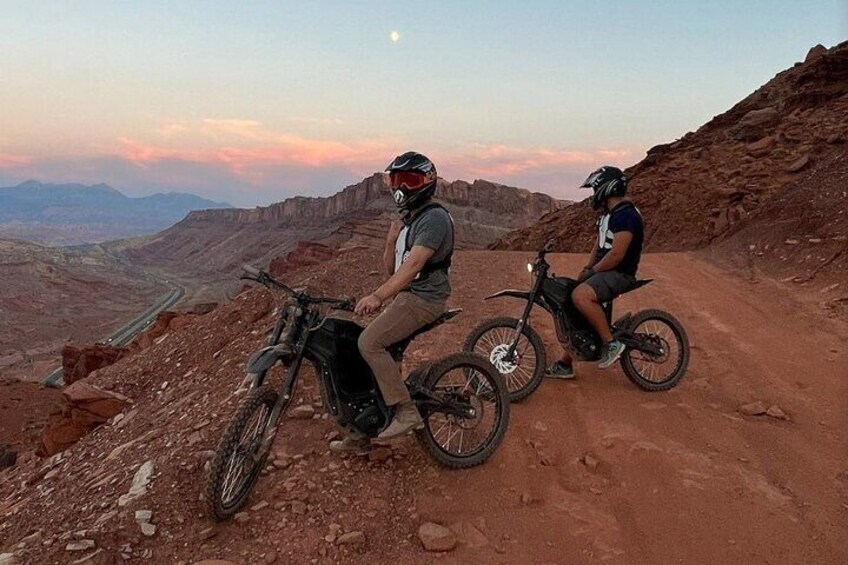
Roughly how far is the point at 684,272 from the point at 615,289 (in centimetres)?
965

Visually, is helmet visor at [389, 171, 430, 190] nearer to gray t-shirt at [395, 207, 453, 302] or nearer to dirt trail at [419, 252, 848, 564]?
gray t-shirt at [395, 207, 453, 302]

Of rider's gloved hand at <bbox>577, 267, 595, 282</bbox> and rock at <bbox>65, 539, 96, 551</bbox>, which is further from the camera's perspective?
rider's gloved hand at <bbox>577, 267, 595, 282</bbox>

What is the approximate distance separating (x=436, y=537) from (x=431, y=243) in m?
2.33

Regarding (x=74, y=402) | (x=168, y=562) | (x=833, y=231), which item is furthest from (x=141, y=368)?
(x=833, y=231)

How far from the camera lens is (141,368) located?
13133 mm

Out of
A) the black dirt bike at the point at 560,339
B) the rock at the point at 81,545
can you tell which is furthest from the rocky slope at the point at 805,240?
the rock at the point at 81,545

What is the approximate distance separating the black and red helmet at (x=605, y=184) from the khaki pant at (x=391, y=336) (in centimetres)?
289

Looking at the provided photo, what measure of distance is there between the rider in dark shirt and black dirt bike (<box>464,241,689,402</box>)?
0.53ft

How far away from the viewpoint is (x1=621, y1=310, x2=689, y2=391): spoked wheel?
6.69 meters

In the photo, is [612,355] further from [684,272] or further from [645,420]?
[684,272]

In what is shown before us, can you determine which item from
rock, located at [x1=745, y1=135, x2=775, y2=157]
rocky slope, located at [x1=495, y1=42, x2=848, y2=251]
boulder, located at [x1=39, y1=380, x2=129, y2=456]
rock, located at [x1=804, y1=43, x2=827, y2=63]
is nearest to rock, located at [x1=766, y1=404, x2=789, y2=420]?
boulder, located at [x1=39, y1=380, x2=129, y2=456]

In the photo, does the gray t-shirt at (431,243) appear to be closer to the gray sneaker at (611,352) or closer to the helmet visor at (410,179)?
the helmet visor at (410,179)

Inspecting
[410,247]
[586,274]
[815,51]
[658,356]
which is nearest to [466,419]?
[410,247]

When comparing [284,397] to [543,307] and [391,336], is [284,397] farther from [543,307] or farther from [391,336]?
[543,307]
